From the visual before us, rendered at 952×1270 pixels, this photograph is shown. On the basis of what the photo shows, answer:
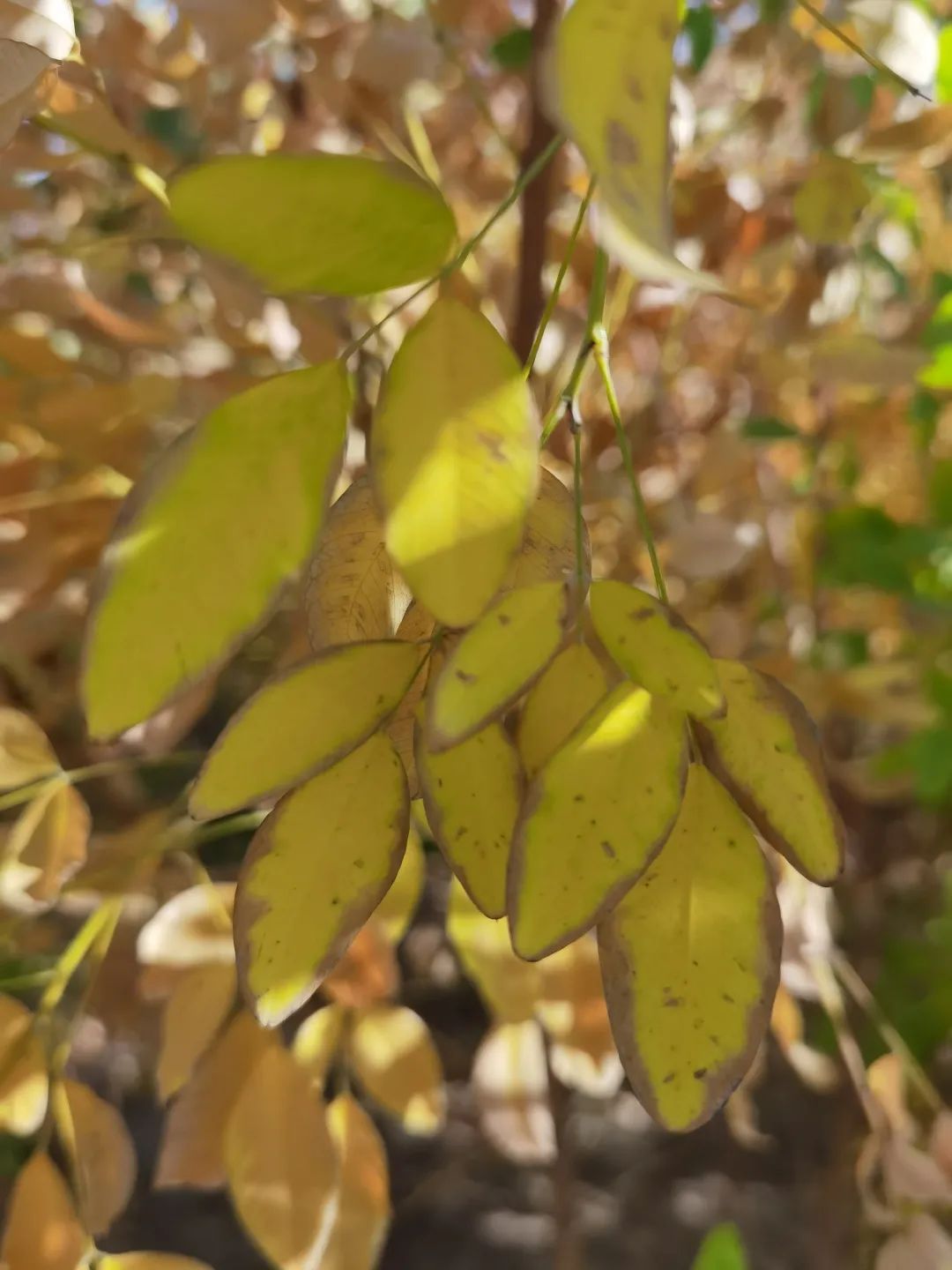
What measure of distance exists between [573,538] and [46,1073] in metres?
0.31

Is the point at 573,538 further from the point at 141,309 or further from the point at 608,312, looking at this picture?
the point at 141,309

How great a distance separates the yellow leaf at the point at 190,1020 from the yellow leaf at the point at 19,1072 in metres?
0.04

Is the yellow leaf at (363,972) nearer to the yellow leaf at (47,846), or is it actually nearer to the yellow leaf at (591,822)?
the yellow leaf at (47,846)

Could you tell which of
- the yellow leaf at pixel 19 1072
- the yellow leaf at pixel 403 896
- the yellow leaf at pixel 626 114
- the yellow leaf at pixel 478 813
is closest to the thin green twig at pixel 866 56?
the yellow leaf at pixel 626 114

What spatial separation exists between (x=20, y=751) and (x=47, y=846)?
36 mm

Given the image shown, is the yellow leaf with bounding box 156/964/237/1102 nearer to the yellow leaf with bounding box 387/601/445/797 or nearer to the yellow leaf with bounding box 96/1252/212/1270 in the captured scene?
the yellow leaf with bounding box 96/1252/212/1270

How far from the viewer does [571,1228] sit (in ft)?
1.97

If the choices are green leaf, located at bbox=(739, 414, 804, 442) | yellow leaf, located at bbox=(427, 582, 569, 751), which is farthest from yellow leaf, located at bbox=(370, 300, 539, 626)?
green leaf, located at bbox=(739, 414, 804, 442)

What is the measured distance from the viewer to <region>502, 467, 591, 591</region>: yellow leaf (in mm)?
217

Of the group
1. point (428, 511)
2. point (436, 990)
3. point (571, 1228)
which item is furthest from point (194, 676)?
point (436, 990)

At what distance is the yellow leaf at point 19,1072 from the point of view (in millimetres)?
363

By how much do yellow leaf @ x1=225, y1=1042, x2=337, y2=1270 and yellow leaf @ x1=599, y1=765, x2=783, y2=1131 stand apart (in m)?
0.19

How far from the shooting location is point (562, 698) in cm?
22

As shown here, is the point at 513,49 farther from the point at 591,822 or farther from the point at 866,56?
the point at 591,822
